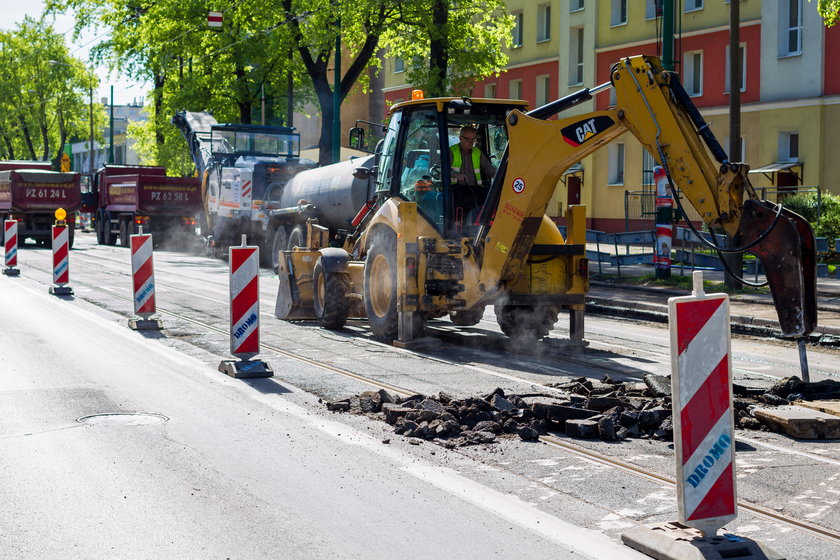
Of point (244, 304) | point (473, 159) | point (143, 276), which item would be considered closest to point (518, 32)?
point (143, 276)

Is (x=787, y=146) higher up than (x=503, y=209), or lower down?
higher up

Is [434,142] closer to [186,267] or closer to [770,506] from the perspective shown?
[770,506]

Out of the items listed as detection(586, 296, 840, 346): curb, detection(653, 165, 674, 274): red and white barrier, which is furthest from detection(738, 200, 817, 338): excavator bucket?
detection(653, 165, 674, 274): red and white barrier

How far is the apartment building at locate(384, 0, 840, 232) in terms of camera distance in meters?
33.6

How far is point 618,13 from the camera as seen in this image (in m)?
41.9

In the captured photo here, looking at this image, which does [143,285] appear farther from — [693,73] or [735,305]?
[693,73]

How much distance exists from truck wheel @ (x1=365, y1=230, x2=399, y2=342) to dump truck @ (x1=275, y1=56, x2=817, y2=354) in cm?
2

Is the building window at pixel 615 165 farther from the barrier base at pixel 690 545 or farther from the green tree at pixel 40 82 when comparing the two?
the green tree at pixel 40 82

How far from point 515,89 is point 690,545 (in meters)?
44.7

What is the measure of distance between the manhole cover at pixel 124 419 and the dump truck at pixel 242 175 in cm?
1825

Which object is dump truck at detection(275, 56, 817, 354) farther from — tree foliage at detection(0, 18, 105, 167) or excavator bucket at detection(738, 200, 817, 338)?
tree foliage at detection(0, 18, 105, 167)

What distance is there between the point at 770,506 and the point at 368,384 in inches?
179

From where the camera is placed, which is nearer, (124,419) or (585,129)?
(124,419)

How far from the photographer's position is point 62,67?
8156cm
